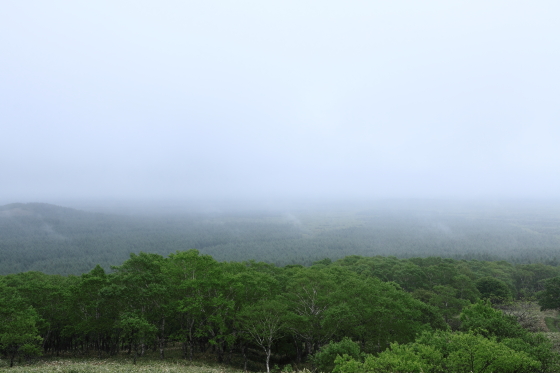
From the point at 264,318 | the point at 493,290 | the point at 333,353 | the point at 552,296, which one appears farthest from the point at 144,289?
the point at 552,296

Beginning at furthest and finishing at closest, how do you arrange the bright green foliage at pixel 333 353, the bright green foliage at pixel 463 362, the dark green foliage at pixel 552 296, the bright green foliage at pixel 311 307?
1. the dark green foliage at pixel 552 296
2. the bright green foliage at pixel 311 307
3. the bright green foliage at pixel 333 353
4. the bright green foliage at pixel 463 362

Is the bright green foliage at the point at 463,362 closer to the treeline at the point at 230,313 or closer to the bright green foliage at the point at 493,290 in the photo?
the treeline at the point at 230,313

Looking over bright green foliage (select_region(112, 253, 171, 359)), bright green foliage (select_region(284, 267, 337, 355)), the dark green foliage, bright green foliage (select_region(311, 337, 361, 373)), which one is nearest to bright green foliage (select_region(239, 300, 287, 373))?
bright green foliage (select_region(284, 267, 337, 355))

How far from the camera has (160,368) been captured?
82.2ft

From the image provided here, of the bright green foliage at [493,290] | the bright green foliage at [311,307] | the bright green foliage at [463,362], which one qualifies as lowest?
the bright green foliage at [493,290]

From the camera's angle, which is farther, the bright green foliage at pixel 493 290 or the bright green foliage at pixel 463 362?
the bright green foliage at pixel 493 290

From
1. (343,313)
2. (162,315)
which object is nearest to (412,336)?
(343,313)

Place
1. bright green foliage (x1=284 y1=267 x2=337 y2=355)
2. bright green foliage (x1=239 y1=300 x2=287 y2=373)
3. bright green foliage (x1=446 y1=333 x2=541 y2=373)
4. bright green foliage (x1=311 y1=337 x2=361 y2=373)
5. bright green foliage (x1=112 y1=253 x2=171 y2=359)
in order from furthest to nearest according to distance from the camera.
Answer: bright green foliage (x1=112 y1=253 x2=171 y2=359)
bright green foliage (x1=284 y1=267 x2=337 y2=355)
bright green foliage (x1=239 y1=300 x2=287 y2=373)
bright green foliage (x1=311 y1=337 x2=361 y2=373)
bright green foliage (x1=446 y1=333 x2=541 y2=373)

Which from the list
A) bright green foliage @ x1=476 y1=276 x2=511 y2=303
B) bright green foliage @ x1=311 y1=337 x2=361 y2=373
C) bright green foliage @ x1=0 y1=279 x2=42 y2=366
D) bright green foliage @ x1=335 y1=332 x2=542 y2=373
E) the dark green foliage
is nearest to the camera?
bright green foliage @ x1=335 y1=332 x2=542 y2=373

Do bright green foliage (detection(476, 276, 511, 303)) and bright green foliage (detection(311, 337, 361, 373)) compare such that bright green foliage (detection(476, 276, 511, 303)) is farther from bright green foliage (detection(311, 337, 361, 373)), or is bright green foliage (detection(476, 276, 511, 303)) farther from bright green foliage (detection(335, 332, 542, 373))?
bright green foliage (detection(311, 337, 361, 373))

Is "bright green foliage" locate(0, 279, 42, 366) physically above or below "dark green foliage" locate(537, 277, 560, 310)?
above

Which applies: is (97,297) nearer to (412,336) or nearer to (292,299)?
(292,299)

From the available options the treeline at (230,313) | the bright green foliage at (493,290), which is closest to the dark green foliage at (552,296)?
the bright green foliage at (493,290)

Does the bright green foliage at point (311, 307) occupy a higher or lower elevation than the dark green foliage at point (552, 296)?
higher
